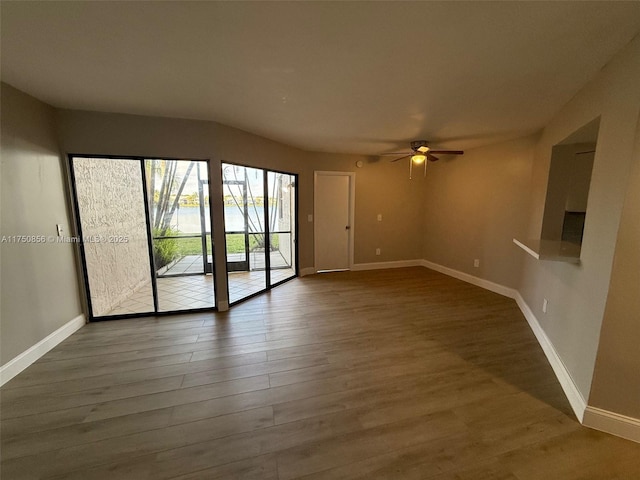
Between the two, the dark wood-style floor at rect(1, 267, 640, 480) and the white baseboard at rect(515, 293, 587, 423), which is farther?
the white baseboard at rect(515, 293, 587, 423)

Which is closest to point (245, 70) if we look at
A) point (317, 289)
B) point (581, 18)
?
point (581, 18)

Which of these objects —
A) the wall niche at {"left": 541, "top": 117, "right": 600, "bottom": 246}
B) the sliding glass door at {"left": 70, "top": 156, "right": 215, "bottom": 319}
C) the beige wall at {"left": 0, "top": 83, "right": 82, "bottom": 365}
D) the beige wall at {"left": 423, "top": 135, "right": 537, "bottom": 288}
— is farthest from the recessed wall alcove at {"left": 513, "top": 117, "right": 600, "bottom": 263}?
the beige wall at {"left": 0, "top": 83, "right": 82, "bottom": 365}

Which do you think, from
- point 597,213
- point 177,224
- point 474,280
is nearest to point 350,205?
point 474,280

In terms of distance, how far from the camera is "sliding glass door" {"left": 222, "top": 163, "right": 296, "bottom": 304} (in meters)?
3.71

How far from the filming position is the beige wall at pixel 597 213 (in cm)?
155

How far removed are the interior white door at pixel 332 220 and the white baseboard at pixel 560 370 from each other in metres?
3.16

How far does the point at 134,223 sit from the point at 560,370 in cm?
475

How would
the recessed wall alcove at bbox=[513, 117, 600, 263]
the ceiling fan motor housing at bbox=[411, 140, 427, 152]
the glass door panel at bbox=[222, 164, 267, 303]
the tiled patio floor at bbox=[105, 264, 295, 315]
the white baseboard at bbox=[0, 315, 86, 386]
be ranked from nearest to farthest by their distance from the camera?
the white baseboard at bbox=[0, 315, 86, 386] → the recessed wall alcove at bbox=[513, 117, 600, 263] → the tiled patio floor at bbox=[105, 264, 295, 315] → the glass door panel at bbox=[222, 164, 267, 303] → the ceiling fan motor housing at bbox=[411, 140, 427, 152]

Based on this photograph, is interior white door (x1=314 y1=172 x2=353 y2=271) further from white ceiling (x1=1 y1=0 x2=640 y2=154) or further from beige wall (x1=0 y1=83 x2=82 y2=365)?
beige wall (x1=0 y1=83 x2=82 y2=365)

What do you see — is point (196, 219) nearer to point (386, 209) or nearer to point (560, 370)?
point (386, 209)

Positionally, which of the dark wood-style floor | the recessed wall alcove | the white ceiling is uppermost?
the white ceiling

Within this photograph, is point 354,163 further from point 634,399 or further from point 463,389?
point 634,399

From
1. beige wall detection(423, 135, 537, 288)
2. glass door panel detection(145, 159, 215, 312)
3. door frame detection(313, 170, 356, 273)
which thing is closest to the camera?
glass door panel detection(145, 159, 215, 312)

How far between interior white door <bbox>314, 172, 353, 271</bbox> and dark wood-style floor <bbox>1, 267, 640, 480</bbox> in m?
2.28
